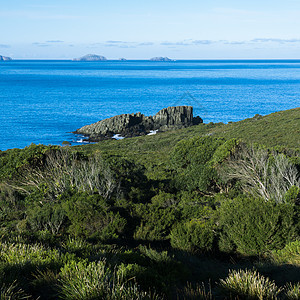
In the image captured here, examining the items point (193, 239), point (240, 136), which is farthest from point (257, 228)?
point (240, 136)

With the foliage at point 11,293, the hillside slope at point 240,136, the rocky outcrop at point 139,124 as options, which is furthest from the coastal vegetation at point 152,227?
the rocky outcrop at point 139,124

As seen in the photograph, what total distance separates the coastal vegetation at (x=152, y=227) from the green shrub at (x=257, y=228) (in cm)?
4

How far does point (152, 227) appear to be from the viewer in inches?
587

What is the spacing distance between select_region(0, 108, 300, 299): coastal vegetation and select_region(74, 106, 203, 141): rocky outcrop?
39.5 meters

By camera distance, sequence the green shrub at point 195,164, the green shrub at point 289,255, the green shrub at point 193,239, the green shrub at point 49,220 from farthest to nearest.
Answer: the green shrub at point 195,164 < the green shrub at point 49,220 < the green shrub at point 193,239 < the green shrub at point 289,255

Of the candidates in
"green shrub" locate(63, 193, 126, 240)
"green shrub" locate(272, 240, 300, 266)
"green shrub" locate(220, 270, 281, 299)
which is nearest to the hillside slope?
"green shrub" locate(63, 193, 126, 240)

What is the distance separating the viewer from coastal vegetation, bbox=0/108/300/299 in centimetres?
636

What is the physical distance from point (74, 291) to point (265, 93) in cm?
13213

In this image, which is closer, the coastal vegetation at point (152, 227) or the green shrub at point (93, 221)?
the coastal vegetation at point (152, 227)

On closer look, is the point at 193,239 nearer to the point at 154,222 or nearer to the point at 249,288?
the point at 154,222

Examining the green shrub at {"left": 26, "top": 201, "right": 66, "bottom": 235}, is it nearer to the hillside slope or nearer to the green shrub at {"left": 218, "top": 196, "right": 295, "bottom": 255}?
the green shrub at {"left": 218, "top": 196, "right": 295, "bottom": 255}

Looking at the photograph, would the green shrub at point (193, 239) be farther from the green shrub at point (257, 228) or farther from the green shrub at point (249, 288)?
the green shrub at point (249, 288)

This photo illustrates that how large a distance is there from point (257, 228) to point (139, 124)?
6292 cm

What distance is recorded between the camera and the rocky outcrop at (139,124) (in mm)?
68250
